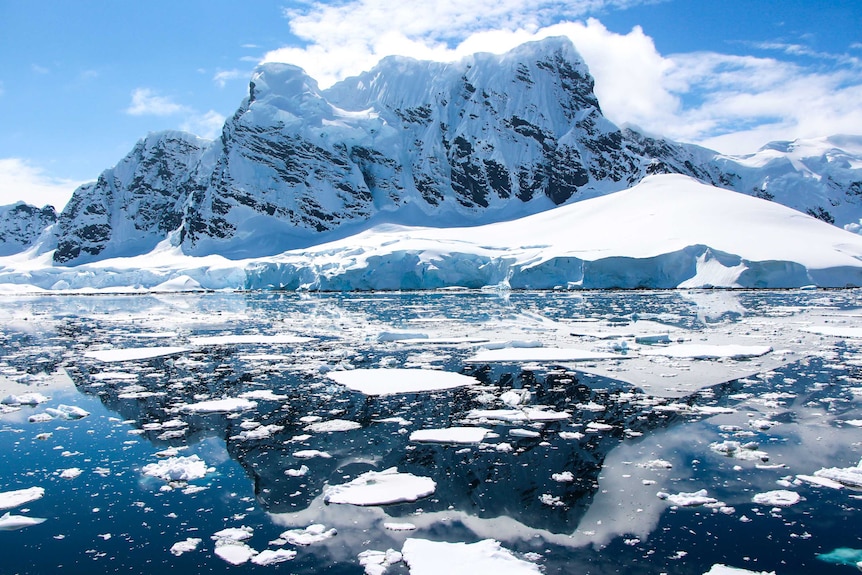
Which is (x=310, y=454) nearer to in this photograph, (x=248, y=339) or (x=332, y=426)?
(x=332, y=426)

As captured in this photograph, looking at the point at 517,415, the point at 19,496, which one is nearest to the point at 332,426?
the point at 517,415

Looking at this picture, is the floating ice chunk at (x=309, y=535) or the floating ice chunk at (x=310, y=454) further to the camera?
the floating ice chunk at (x=310, y=454)

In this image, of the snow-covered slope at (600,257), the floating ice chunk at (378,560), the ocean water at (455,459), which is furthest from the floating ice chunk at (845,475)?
the snow-covered slope at (600,257)

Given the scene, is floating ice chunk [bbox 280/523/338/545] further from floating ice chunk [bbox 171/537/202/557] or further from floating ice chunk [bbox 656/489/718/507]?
floating ice chunk [bbox 656/489/718/507]

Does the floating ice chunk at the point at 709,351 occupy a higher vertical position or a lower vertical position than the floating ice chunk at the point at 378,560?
higher

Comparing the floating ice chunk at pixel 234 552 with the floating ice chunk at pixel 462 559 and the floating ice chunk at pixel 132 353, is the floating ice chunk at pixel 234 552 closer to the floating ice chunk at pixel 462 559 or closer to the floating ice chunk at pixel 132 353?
the floating ice chunk at pixel 462 559

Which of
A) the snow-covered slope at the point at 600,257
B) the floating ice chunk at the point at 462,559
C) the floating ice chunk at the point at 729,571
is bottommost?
the floating ice chunk at the point at 462,559

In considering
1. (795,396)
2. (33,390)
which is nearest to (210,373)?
(33,390)
